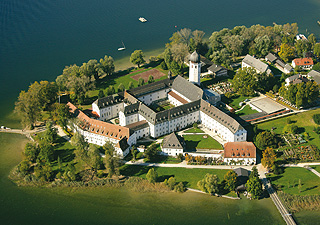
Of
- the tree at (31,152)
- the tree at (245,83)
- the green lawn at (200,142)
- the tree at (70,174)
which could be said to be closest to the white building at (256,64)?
the tree at (245,83)

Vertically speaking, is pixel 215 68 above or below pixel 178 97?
above

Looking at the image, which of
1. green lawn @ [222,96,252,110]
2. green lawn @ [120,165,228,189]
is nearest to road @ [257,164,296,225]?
green lawn @ [120,165,228,189]

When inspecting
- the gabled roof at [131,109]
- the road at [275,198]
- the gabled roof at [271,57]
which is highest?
the gabled roof at [271,57]

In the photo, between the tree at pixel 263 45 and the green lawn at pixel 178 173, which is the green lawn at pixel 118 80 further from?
the green lawn at pixel 178 173

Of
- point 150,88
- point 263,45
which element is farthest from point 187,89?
point 263,45

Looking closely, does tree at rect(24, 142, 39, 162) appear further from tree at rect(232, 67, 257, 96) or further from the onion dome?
tree at rect(232, 67, 257, 96)

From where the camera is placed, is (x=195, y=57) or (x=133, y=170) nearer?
(x=133, y=170)

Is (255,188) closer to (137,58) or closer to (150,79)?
(150,79)
